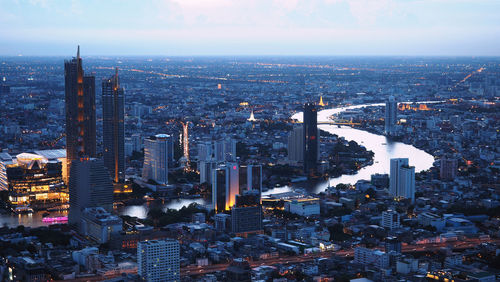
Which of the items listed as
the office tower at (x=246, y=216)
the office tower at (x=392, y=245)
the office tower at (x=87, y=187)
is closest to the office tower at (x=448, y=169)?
the office tower at (x=246, y=216)

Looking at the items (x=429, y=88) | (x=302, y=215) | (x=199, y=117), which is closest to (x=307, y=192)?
(x=302, y=215)

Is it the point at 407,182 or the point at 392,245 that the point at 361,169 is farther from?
the point at 392,245

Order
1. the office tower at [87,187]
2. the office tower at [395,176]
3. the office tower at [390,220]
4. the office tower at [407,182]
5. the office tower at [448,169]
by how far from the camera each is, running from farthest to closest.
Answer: the office tower at [448,169]
the office tower at [395,176]
the office tower at [407,182]
the office tower at [87,187]
the office tower at [390,220]

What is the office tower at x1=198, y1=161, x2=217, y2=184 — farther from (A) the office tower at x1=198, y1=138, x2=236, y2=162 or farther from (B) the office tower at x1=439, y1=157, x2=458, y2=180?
(B) the office tower at x1=439, y1=157, x2=458, y2=180

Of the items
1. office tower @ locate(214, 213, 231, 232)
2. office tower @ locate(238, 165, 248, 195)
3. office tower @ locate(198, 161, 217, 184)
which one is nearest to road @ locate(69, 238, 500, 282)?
office tower @ locate(214, 213, 231, 232)

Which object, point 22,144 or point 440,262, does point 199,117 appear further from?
point 440,262

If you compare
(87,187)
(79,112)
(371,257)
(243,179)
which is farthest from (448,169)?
(87,187)

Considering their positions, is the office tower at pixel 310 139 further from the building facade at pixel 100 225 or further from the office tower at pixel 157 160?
the building facade at pixel 100 225
